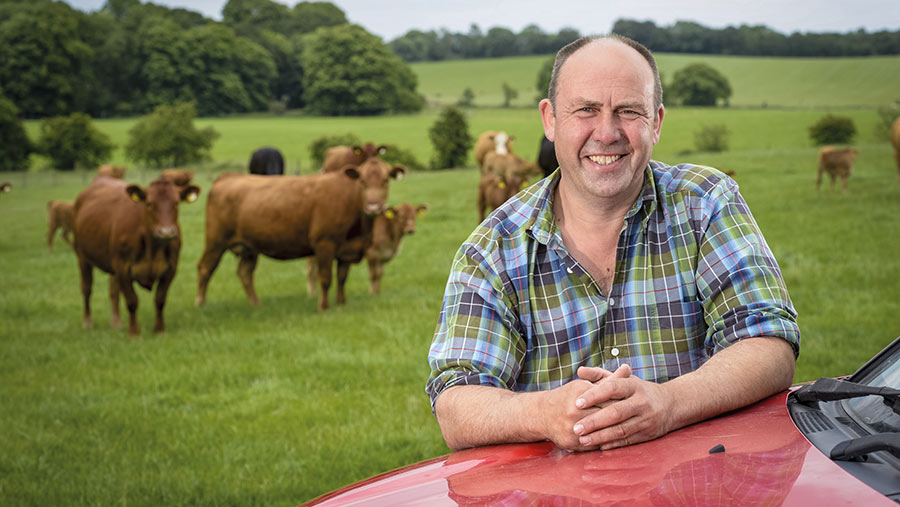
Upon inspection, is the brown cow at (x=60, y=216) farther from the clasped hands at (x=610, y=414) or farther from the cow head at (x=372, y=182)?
the clasped hands at (x=610, y=414)

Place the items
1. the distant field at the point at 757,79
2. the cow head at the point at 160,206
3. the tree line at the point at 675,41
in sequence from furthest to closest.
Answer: the tree line at the point at 675,41, the distant field at the point at 757,79, the cow head at the point at 160,206

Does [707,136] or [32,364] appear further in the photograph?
[707,136]

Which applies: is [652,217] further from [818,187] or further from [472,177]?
[472,177]

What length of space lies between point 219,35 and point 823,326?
74.7m

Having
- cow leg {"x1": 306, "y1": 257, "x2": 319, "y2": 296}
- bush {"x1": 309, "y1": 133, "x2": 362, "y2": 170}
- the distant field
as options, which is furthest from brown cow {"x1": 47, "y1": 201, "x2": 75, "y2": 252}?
the distant field

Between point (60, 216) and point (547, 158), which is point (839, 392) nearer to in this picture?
point (547, 158)

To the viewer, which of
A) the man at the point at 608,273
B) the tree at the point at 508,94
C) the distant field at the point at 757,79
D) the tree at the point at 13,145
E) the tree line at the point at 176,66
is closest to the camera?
the man at the point at 608,273

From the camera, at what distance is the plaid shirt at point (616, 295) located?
2600mm

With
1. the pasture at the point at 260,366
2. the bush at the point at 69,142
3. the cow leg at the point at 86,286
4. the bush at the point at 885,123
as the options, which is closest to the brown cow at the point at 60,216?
the pasture at the point at 260,366

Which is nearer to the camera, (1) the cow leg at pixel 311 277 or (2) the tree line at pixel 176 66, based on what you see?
(1) the cow leg at pixel 311 277

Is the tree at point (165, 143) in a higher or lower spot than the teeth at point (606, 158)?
lower

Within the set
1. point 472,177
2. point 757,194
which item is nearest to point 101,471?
point 757,194

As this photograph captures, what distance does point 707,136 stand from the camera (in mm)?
47312

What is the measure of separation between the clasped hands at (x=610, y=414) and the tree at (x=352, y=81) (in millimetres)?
75108
